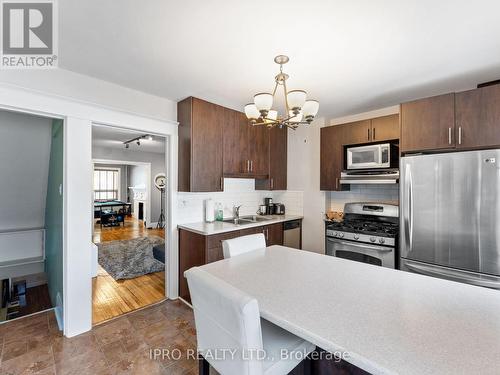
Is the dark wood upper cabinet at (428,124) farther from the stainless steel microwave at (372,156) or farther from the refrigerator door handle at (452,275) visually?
the refrigerator door handle at (452,275)

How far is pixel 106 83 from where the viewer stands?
Result: 7.75 ft

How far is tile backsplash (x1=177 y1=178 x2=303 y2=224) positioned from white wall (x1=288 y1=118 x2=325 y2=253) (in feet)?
0.52

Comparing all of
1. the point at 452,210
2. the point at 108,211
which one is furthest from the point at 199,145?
the point at 108,211

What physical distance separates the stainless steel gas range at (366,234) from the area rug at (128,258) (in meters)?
2.80

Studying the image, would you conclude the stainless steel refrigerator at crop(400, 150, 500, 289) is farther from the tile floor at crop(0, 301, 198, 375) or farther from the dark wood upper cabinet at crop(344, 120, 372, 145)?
the tile floor at crop(0, 301, 198, 375)

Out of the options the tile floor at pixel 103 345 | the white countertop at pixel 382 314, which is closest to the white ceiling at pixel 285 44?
the white countertop at pixel 382 314

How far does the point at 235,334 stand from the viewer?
3.29 ft

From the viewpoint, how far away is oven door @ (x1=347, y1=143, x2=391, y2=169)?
278 cm

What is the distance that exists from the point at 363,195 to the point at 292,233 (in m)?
1.13

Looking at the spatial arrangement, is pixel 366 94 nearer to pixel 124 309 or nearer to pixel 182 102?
pixel 182 102

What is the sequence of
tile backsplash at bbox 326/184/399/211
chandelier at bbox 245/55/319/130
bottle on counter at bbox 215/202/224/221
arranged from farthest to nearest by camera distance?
bottle on counter at bbox 215/202/224/221
tile backsplash at bbox 326/184/399/211
chandelier at bbox 245/55/319/130

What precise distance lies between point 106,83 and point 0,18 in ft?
2.97

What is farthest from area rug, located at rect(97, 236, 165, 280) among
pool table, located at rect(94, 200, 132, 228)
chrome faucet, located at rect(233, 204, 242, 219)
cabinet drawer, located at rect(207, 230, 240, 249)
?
pool table, located at rect(94, 200, 132, 228)

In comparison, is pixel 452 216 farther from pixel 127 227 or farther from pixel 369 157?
pixel 127 227
